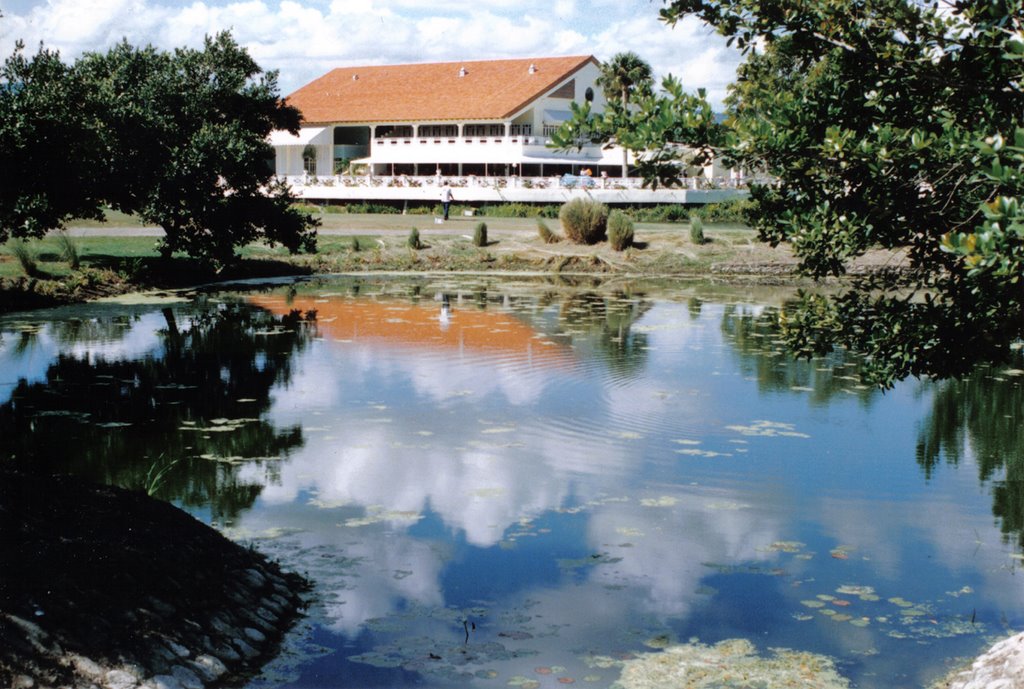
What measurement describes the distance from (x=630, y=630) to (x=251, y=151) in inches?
966

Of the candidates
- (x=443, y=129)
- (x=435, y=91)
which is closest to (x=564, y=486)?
(x=443, y=129)

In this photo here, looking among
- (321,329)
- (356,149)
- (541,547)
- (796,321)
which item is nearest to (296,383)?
(321,329)

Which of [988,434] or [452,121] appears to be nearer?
[988,434]

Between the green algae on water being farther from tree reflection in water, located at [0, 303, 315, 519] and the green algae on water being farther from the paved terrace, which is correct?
the paved terrace

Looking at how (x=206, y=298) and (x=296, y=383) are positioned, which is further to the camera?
(x=206, y=298)

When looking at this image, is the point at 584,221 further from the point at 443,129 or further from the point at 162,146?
the point at 443,129

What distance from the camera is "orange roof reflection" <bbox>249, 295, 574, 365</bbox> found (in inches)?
925

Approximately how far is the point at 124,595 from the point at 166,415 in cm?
882

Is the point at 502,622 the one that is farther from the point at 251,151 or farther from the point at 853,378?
the point at 251,151

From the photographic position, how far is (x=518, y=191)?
201 feet

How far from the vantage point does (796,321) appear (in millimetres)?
11203

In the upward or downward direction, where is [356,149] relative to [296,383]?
upward

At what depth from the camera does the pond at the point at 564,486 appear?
9.00m

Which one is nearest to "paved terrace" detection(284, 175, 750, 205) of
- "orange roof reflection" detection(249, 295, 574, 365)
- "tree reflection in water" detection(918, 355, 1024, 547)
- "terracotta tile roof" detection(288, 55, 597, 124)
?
"terracotta tile roof" detection(288, 55, 597, 124)
